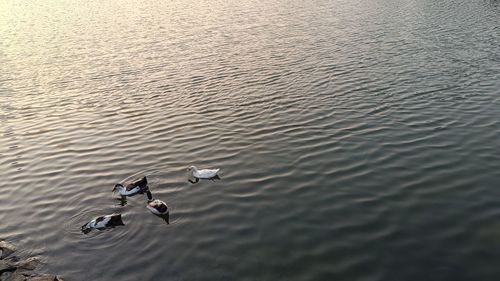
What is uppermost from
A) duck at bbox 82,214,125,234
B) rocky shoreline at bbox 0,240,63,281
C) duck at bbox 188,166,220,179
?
duck at bbox 188,166,220,179

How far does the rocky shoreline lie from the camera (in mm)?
12188

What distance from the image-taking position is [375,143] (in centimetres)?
1920

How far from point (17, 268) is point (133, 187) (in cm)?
480

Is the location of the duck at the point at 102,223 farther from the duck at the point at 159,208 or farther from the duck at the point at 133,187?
the duck at the point at 133,187

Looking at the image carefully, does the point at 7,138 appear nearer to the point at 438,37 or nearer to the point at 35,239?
the point at 35,239

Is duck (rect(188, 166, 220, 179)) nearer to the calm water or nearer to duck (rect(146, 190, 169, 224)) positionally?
the calm water

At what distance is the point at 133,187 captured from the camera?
53.1 feet

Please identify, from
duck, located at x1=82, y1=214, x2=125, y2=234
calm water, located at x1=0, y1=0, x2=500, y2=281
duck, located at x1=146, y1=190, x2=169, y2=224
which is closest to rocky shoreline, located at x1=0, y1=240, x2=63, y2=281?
calm water, located at x1=0, y1=0, x2=500, y2=281

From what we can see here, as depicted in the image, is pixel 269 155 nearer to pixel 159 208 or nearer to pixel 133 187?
pixel 159 208

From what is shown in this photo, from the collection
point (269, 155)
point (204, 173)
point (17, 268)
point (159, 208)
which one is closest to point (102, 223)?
point (159, 208)

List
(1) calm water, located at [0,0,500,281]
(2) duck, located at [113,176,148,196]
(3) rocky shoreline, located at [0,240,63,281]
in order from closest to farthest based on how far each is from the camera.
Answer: (3) rocky shoreline, located at [0,240,63,281], (1) calm water, located at [0,0,500,281], (2) duck, located at [113,176,148,196]

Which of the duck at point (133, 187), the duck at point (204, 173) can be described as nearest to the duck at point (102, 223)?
the duck at point (133, 187)

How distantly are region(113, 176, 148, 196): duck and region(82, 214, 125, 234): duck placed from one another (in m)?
1.60

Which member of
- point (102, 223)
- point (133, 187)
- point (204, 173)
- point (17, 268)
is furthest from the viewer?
point (204, 173)
